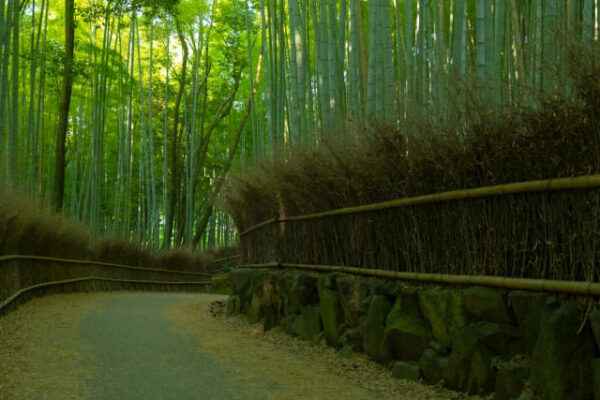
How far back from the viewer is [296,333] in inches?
212

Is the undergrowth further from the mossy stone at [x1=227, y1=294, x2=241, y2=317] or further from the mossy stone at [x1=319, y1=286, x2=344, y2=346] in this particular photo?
the mossy stone at [x1=319, y1=286, x2=344, y2=346]

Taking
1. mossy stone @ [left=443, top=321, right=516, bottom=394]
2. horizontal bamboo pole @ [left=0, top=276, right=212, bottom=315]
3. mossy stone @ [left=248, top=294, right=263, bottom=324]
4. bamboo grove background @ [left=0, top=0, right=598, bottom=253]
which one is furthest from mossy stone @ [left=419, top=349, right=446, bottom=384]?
horizontal bamboo pole @ [left=0, top=276, right=212, bottom=315]

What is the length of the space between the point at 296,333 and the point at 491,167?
269 centimetres

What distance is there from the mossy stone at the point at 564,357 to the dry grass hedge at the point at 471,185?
208 mm

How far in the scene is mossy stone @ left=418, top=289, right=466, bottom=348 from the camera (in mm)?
3303

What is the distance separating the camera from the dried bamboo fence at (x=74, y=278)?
651cm

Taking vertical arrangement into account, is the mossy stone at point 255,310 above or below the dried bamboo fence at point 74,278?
below

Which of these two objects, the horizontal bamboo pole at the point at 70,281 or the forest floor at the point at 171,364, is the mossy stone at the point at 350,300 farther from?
the horizontal bamboo pole at the point at 70,281

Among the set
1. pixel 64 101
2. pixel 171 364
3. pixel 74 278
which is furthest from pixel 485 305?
pixel 64 101

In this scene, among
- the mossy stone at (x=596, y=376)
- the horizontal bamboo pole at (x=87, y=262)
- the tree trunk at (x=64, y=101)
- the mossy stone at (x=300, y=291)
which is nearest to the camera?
the mossy stone at (x=596, y=376)

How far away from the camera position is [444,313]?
341 centimetres

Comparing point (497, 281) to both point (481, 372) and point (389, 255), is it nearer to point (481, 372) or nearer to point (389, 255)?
point (481, 372)

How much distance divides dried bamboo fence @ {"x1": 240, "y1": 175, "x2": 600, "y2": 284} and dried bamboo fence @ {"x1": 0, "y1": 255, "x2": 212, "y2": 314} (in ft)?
10.9

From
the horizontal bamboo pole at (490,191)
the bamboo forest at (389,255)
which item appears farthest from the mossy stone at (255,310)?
the horizontal bamboo pole at (490,191)
